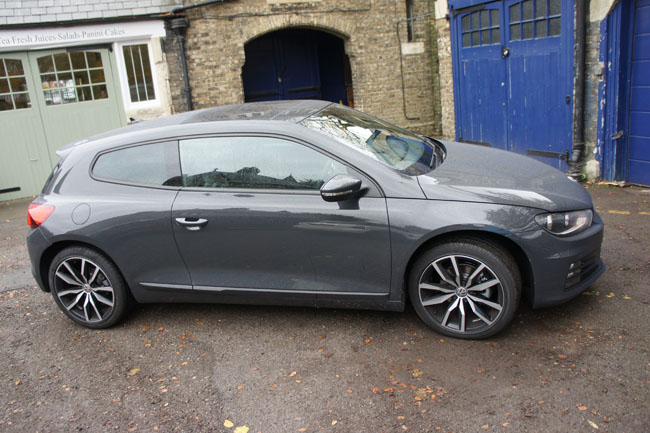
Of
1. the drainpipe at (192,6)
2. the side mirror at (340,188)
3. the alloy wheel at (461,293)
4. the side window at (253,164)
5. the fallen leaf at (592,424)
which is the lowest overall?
the fallen leaf at (592,424)

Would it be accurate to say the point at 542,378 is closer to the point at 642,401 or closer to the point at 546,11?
the point at 642,401

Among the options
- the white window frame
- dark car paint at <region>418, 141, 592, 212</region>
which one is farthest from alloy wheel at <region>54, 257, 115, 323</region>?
the white window frame

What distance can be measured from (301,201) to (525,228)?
158cm

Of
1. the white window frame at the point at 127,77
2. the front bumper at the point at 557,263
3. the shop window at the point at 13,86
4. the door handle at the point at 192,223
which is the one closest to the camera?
the front bumper at the point at 557,263

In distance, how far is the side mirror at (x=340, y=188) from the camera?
4219 millimetres

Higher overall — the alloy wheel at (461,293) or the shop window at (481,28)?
the shop window at (481,28)

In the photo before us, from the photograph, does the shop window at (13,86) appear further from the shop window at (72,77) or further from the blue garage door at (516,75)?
the blue garage door at (516,75)

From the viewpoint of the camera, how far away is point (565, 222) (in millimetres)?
4223

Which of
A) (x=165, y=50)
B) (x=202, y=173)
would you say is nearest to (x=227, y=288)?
(x=202, y=173)

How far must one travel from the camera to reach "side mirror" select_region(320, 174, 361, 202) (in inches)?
166

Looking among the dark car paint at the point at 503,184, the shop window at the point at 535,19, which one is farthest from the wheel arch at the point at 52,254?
the shop window at the point at 535,19

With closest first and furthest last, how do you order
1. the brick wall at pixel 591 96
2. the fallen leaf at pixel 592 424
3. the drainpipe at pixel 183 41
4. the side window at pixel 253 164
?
1. the fallen leaf at pixel 592 424
2. the side window at pixel 253 164
3. the brick wall at pixel 591 96
4. the drainpipe at pixel 183 41

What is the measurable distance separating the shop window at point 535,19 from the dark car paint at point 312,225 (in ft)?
15.3

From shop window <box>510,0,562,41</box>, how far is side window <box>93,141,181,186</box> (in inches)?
253
